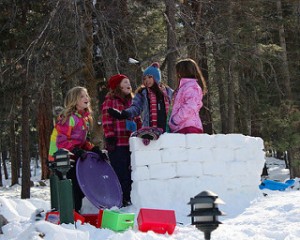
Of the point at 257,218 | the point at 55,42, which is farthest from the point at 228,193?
the point at 55,42

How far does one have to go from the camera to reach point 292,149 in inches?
705

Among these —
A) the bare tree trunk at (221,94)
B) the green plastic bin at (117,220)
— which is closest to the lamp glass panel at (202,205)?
the green plastic bin at (117,220)

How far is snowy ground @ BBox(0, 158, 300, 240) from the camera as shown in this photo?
429 cm

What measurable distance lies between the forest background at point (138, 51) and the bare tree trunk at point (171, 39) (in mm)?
21

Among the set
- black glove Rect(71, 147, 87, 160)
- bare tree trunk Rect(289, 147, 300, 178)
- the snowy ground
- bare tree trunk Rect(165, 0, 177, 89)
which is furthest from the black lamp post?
bare tree trunk Rect(289, 147, 300, 178)

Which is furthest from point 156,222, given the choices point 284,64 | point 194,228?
point 284,64

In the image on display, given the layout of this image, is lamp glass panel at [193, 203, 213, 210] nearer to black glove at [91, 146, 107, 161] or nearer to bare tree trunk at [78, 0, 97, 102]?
black glove at [91, 146, 107, 161]

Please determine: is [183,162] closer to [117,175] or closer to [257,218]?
[117,175]

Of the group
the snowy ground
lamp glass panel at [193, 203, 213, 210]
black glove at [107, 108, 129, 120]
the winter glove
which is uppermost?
black glove at [107, 108, 129, 120]

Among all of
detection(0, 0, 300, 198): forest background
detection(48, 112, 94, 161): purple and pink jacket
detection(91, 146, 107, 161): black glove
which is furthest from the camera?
detection(0, 0, 300, 198): forest background

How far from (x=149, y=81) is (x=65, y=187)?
7.81ft

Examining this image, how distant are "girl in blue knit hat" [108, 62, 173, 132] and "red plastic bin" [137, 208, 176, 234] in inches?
75.1

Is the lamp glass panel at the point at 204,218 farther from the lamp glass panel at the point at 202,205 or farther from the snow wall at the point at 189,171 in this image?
the snow wall at the point at 189,171

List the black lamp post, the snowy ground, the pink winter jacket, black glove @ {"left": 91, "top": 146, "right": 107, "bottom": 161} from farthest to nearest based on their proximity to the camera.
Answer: the pink winter jacket, black glove @ {"left": 91, "top": 146, "right": 107, "bottom": 161}, the snowy ground, the black lamp post
